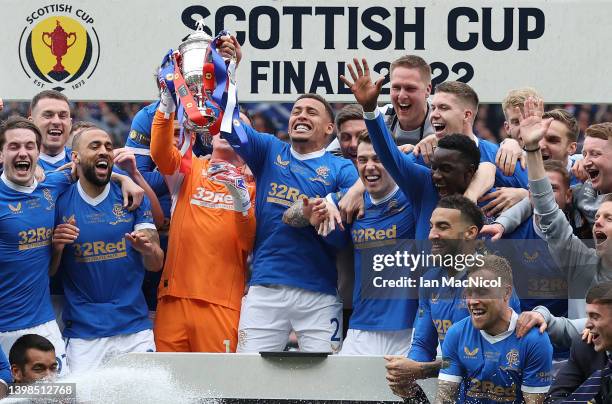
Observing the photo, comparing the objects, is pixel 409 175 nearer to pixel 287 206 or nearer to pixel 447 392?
pixel 287 206

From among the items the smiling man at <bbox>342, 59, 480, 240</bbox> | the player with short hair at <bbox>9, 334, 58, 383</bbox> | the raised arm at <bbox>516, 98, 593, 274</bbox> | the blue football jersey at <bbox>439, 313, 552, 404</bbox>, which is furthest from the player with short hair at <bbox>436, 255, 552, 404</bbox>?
the player with short hair at <bbox>9, 334, 58, 383</bbox>

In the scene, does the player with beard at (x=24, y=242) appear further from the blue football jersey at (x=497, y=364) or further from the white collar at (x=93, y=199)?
the blue football jersey at (x=497, y=364)

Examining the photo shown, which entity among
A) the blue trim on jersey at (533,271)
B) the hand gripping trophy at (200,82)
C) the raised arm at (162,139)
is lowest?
the blue trim on jersey at (533,271)

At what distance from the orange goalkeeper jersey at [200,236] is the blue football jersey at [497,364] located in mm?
1888

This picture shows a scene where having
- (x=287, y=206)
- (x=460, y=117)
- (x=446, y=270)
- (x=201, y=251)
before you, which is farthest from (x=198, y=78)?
(x=446, y=270)

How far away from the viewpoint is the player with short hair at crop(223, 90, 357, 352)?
7.30m

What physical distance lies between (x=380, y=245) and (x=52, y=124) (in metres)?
2.17

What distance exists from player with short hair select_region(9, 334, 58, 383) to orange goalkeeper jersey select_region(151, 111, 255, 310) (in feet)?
3.03

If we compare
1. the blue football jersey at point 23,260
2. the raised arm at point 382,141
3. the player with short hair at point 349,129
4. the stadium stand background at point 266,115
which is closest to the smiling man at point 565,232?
the raised arm at point 382,141

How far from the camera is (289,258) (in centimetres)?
730

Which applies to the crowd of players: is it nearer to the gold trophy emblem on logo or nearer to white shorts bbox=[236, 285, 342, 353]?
white shorts bbox=[236, 285, 342, 353]

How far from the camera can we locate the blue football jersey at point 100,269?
7.29 meters

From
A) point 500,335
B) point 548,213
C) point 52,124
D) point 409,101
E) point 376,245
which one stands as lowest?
point 500,335

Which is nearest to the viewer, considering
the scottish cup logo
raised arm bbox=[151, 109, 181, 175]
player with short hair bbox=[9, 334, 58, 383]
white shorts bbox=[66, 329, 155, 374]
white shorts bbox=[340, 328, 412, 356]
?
player with short hair bbox=[9, 334, 58, 383]
